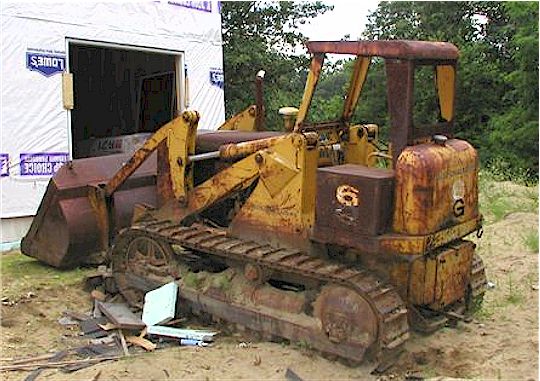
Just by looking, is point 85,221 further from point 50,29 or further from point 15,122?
point 50,29

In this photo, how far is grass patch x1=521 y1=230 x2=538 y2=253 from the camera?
864cm

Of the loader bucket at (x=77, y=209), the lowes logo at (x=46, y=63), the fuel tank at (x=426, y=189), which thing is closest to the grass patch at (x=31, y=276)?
the loader bucket at (x=77, y=209)

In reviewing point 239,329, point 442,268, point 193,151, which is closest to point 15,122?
point 193,151

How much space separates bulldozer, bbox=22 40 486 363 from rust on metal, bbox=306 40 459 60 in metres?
0.01

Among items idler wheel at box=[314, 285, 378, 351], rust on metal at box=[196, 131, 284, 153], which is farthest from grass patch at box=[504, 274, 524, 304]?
rust on metal at box=[196, 131, 284, 153]

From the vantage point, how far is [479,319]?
255 inches

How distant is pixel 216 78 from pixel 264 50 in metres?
7.22

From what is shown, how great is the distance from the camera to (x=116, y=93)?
52.5 ft

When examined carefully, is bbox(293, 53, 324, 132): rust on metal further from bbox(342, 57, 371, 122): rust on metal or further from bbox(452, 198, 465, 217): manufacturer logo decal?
bbox(452, 198, 465, 217): manufacturer logo decal

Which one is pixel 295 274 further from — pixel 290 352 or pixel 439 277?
pixel 439 277

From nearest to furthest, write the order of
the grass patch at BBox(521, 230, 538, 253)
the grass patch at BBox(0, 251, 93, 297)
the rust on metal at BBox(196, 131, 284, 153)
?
the rust on metal at BBox(196, 131, 284, 153) → the grass patch at BBox(0, 251, 93, 297) → the grass patch at BBox(521, 230, 538, 253)

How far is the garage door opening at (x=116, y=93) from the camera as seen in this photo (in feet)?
48.2

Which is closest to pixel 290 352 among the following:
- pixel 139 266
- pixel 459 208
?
pixel 459 208

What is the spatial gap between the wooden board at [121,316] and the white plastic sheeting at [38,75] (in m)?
3.64
